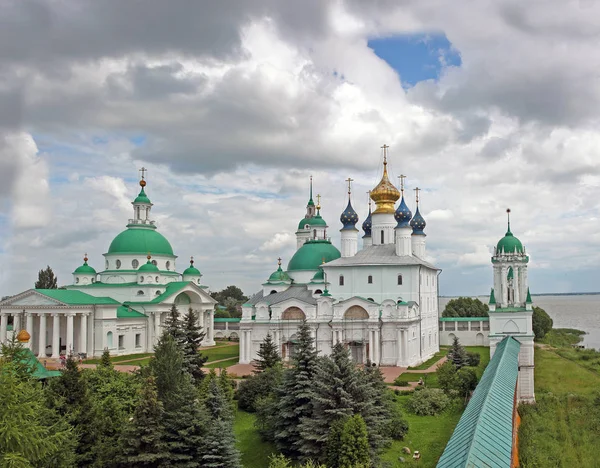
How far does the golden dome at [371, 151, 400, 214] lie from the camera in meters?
47.9

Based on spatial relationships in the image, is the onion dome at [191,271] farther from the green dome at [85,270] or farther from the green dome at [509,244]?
the green dome at [509,244]

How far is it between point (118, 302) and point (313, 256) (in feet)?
53.7

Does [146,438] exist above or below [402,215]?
below

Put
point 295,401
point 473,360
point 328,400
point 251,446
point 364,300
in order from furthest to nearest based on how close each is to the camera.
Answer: point 364,300 < point 473,360 < point 251,446 < point 295,401 < point 328,400

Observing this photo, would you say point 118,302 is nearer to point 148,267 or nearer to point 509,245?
point 148,267

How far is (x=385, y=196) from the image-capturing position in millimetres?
47812

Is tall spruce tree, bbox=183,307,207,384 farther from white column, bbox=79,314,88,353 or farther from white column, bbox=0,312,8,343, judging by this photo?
white column, bbox=0,312,8,343

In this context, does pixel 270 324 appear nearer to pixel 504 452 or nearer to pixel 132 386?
pixel 132 386

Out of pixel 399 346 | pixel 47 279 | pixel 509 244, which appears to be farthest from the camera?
pixel 47 279

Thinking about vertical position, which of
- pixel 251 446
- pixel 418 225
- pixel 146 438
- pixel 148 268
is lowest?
pixel 251 446

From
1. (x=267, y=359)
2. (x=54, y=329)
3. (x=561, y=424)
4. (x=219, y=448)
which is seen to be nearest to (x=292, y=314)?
(x=267, y=359)

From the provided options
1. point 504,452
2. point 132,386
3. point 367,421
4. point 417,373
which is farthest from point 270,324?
point 504,452

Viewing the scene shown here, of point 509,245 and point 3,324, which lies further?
point 3,324

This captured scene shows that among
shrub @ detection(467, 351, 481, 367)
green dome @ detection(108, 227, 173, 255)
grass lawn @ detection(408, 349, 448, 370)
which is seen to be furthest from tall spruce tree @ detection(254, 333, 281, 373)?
green dome @ detection(108, 227, 173, 255)
